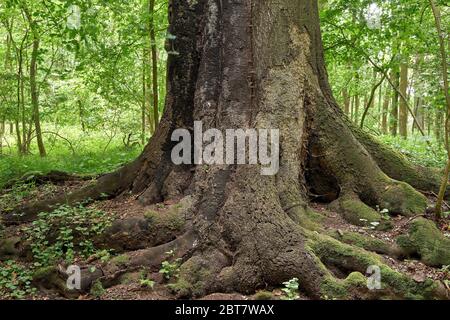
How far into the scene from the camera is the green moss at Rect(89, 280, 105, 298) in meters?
4.21

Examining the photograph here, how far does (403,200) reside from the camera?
5164 millimetres

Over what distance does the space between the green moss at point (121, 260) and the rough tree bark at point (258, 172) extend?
12 centimetres

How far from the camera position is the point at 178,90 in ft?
18.3

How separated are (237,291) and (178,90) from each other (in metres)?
2.67

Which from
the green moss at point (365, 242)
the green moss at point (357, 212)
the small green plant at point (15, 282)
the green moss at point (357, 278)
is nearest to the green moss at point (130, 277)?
the small green plant at point (15, 282)

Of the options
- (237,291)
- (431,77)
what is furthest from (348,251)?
(431,77)

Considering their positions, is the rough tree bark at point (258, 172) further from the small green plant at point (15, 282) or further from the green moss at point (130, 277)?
the small green plant at point (15, 282)

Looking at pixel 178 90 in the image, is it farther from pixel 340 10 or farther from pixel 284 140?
pixel 340 10

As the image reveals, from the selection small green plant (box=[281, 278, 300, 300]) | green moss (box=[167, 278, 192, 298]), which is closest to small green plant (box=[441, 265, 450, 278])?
small green plant (box=[281, 278, 300, 300])

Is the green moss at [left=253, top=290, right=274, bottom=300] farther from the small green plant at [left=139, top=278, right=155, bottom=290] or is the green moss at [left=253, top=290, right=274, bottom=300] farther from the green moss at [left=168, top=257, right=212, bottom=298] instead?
the small green plant at [left=139, top=278, right=155, bottom=290]

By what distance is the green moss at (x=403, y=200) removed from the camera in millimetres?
5094

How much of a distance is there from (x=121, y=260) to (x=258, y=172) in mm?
1699

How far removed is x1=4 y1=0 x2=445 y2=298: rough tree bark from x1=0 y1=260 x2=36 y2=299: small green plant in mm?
1159

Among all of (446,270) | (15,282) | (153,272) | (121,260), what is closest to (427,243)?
(446,270)
